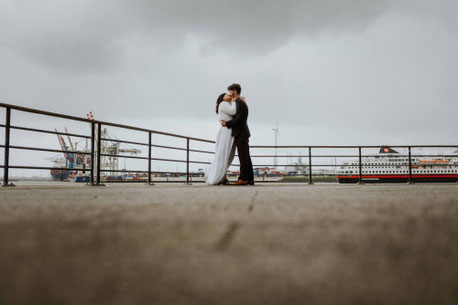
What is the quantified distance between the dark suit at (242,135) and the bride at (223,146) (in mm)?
83

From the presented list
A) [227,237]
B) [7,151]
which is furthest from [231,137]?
[227,237]

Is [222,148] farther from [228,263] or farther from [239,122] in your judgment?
[228,263]

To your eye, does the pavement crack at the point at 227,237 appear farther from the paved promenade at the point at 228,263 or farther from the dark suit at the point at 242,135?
the dark suit at the point at 242,135

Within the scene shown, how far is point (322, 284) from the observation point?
19 centimetres

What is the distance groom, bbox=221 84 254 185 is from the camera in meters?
3.47

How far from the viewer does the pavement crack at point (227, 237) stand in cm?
23

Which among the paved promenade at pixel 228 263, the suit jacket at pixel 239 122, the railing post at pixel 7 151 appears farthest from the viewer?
the suit jacket at pixel 239 122

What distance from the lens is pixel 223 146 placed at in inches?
142

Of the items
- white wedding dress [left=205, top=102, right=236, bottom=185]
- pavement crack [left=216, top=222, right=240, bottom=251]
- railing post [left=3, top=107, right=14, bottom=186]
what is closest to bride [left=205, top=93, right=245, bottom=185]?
white wedding dress [left=205, top=102, right=236, bottom=185]

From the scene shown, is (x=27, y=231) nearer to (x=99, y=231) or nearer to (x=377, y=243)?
(x=99, y=231)

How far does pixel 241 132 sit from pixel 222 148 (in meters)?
0.29

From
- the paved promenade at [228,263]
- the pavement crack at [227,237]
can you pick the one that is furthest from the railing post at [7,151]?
the pavement crack at [227,237]

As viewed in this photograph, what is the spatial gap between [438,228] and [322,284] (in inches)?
7.7

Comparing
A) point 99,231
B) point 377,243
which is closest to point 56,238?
point 99,231
